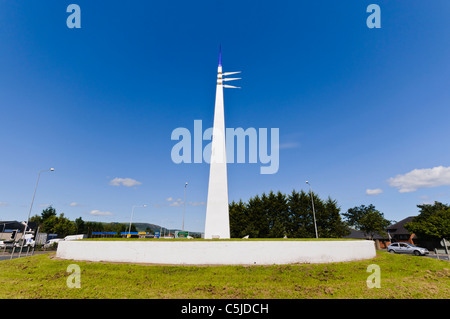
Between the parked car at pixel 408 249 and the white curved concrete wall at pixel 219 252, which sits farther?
the parked car at pixel 408 249

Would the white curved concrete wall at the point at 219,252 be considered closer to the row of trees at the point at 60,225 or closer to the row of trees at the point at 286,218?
the row of trees at the point at 286,218

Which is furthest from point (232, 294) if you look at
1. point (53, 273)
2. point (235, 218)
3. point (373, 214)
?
point (373, 214)

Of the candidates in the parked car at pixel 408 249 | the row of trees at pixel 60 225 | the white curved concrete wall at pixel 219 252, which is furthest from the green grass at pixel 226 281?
the row of trees at pixel 60 225

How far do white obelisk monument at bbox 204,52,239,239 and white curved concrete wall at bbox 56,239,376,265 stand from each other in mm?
7031

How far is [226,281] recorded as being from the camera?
39.2 feet

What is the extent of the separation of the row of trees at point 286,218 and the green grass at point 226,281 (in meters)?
25.1

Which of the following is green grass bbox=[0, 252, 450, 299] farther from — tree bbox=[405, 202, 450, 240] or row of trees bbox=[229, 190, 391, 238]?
tree bbox=[405, 202, 450, 240]

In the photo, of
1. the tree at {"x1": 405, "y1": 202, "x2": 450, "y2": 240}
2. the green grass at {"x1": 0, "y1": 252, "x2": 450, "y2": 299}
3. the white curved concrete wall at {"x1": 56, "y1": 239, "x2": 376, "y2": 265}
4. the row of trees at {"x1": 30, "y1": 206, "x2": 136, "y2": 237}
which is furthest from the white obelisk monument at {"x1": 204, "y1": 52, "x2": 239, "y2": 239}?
the row of trees at {"x1": 30, "y1": 206, "x2": 136, "y2": 237}

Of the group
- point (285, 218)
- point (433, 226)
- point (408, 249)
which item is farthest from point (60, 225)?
point (433, 226)

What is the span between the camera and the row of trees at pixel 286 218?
40.2 m

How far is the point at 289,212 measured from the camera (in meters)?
42.4

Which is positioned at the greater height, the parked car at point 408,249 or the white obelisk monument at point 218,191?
the white obelisk monument at point 218,191
